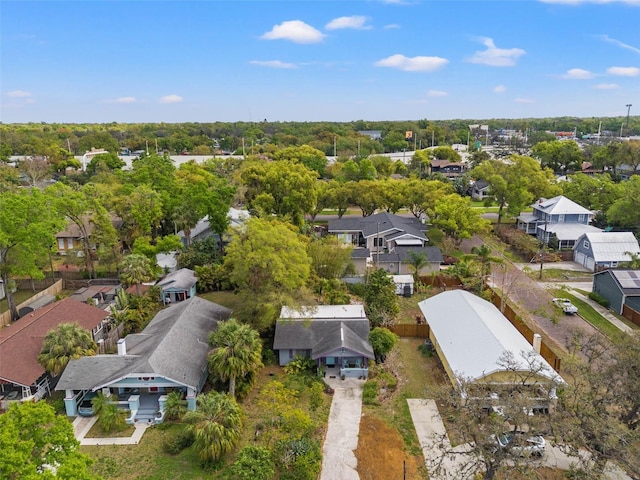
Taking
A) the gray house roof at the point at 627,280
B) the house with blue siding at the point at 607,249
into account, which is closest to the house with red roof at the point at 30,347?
the gray house roof at the point at 627,280

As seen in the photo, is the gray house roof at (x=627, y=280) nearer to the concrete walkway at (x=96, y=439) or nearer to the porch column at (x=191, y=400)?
the porch column at (x=191, y=400)

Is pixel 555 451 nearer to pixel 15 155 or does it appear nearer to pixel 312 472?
pixel 312 472

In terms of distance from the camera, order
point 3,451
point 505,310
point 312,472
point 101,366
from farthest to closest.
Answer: point 505,310
point 101,366
point 312,472
point 3,451

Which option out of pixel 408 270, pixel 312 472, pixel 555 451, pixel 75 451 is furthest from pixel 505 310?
pixel 75 451

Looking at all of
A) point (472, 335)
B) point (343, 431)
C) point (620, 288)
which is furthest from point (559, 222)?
point (343, 431)

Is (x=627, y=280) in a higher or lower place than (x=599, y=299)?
higher

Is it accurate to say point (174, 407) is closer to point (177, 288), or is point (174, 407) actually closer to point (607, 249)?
point (177, 288)

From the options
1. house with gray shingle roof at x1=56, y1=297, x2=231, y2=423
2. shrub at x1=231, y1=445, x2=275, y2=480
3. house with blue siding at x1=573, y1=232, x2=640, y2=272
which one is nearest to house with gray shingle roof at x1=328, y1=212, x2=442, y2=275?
house with blue siding at x1=573, y1=232, x2=640, y2=272
